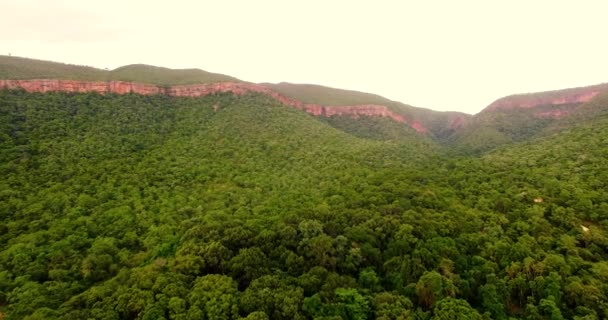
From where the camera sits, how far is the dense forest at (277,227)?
118 ft

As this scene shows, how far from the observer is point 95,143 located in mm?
67562

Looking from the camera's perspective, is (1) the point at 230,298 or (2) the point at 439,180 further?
(2) the point at 439,180

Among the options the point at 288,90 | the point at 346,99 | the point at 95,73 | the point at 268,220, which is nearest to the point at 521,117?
the point at 346,99

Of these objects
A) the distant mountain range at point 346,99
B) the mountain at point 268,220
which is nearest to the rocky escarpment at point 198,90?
the distant mountain range at point 346,99

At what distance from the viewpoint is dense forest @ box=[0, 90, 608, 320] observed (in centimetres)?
3597

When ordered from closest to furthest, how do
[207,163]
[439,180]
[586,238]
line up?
[586,238]
[439,180]
[207,163]

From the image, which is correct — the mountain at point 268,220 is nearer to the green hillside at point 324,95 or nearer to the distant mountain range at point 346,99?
the distant mountain range at point 346,99

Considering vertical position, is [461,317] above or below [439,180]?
below

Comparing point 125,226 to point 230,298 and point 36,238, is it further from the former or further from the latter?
point 230,298

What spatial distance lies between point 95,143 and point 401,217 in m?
57.2

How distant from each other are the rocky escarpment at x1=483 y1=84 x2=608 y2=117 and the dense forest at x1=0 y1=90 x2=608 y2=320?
211 ft

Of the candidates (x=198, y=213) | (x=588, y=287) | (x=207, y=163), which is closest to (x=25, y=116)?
(x=207, y=163)

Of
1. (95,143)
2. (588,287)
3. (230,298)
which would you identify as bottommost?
(230,298)

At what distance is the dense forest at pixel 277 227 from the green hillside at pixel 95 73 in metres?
8.04
